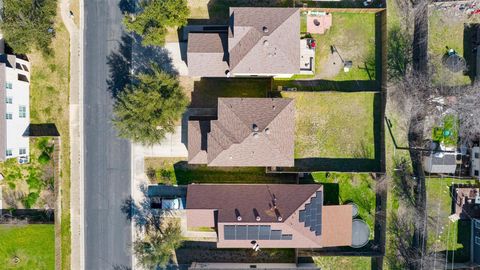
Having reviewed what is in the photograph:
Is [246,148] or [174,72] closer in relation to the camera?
[246,148]

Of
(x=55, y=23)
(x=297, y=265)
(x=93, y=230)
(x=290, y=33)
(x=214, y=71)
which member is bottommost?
(x=297, y=265)

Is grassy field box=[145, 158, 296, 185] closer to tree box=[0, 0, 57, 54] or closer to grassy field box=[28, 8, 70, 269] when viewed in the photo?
grassy field box=[28, 8, 70, 269]

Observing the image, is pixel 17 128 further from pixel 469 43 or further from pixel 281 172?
pixel 469 43

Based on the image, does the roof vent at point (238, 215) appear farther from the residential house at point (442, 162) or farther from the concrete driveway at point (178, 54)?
the residential house at point (442, 162)

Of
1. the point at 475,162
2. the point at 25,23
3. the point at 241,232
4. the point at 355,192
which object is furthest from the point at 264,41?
the point at 475,162

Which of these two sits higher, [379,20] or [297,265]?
[379,20]

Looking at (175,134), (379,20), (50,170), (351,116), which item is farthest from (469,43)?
(50,170)

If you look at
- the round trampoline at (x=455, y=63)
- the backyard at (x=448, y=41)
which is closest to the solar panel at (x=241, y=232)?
the backyard at (x=448, y=41)
